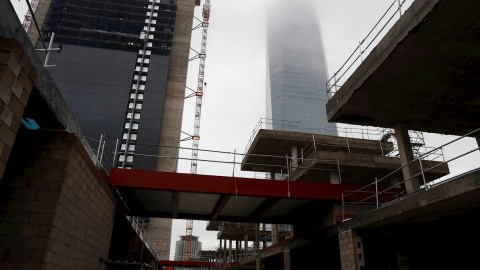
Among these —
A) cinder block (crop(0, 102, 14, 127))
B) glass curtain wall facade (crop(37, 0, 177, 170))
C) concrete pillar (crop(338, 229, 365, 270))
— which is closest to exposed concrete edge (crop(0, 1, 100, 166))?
cinder block (crop(0, 102, 14, 127))

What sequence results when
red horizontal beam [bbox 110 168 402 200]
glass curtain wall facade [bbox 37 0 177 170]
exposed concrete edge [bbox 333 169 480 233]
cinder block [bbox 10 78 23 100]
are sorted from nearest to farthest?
cinder block [bbox 10 78 23 100] → exposed concrete edge [bbox 333 169 480 233] → red horizontal beam [bbox 110 168 402 200] → glass curtain wall facade [bbox 37 0 177 170]

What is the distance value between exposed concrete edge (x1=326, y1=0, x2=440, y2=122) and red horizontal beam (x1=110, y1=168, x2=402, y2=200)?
294 centimetres

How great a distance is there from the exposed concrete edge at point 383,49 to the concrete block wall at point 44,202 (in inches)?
309

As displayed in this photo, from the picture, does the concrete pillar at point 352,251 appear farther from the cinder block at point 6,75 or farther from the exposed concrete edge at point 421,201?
the cinder block at point 6,75

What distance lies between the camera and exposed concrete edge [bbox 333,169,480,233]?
6.71 metres

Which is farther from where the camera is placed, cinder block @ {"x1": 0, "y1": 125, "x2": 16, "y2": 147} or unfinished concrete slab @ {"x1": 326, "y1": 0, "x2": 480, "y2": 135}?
unfinished concrete slab @ {"x1": 326, "y1": 0, "x2": 480, "y2": 135}

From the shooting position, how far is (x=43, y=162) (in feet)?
21.2

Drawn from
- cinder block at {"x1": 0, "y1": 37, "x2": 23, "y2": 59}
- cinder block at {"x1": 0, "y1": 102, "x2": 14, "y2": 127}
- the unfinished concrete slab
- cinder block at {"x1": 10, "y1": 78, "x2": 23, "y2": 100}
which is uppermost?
the unfinished concrete slab

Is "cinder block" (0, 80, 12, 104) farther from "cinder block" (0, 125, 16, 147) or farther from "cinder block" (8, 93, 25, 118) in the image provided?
"cinder block" (0, 125, 16, 147)

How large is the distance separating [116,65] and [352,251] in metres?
85.1

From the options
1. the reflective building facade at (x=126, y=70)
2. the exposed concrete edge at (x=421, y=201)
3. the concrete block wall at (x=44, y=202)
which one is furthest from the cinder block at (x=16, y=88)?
the reflective building facade at (x=126, y=70)

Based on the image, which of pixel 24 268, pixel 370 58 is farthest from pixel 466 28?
pixel 24 268

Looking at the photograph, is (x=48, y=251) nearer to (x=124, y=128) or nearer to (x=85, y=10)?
(x=124, y=128)

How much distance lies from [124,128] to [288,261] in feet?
229
